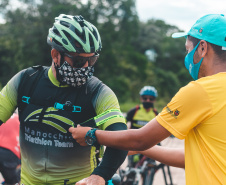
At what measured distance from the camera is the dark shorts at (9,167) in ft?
12.1

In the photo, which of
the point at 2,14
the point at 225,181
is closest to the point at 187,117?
the point at 225,181

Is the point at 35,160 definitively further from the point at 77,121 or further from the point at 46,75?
the point at 46,75

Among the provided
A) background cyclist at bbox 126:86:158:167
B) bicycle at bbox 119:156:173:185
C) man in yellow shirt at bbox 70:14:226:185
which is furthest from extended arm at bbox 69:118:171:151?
background cyclist at bbox 126:86:158:167

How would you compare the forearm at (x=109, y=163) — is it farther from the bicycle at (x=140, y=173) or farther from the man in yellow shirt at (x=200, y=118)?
the bicycle at (x=140, y=173)

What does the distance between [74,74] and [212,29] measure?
1.03m

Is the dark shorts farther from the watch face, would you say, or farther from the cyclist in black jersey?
the watch face

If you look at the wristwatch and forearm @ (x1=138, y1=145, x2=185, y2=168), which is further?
forearm @ (x1=138, y1=145, x2=185, y2=168)

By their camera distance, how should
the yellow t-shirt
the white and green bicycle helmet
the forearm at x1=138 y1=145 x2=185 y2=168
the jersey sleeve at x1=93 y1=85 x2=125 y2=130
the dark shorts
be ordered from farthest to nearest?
the dark shorts < the forearm at x1=138 y1=145 x2=185 y2=168 < the white and green bicycle helmet < the jersey sleeve at x1=93 y1=85 x2=125 y2=130 < the yellow t-shirt

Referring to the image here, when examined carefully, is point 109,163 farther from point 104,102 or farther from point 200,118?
point 200,118

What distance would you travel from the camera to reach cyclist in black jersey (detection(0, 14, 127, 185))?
7.31 ft

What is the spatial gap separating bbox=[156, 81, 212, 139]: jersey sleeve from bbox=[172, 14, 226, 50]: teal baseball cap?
1.15ft

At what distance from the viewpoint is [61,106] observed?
2.23 metres

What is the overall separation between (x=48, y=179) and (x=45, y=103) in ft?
1.85

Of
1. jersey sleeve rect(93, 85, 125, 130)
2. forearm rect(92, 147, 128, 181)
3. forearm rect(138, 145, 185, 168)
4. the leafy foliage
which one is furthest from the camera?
the leafy foliage
